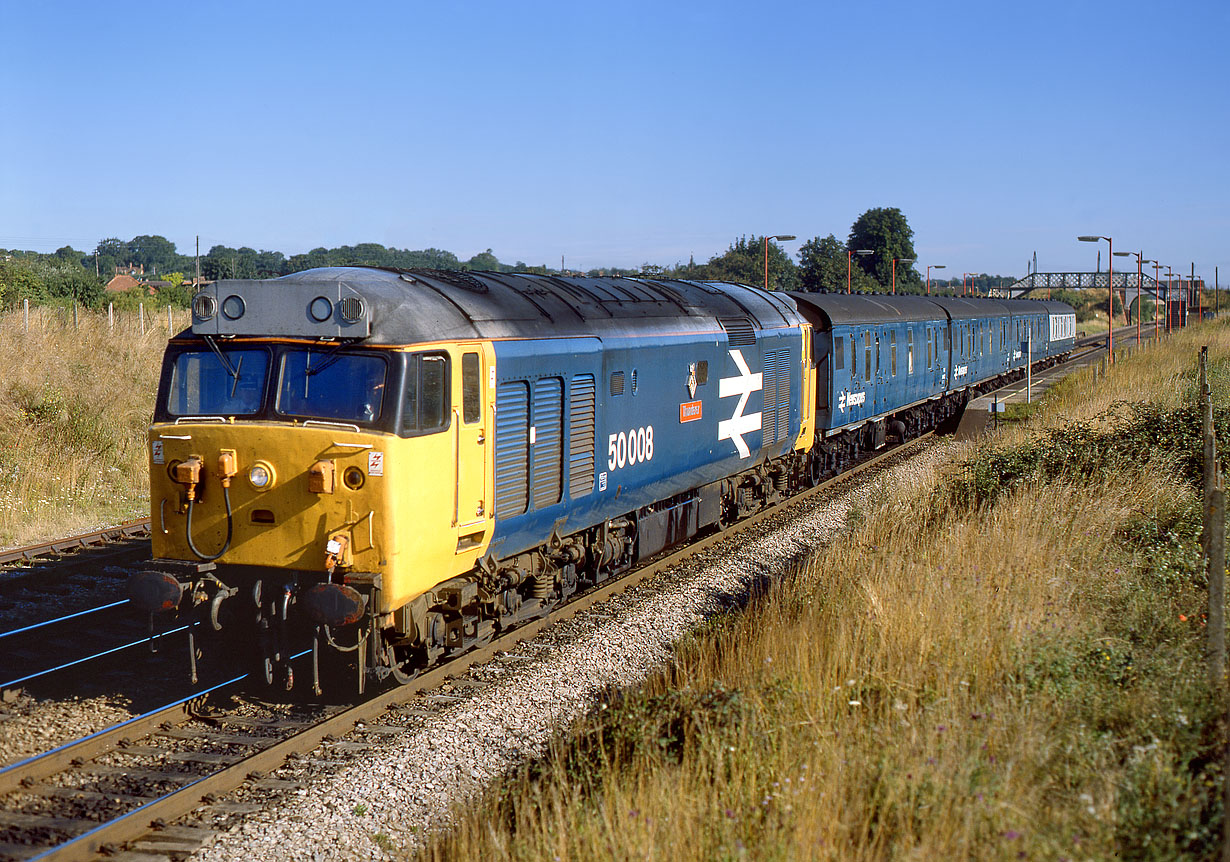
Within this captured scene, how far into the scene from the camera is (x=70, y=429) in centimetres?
1883

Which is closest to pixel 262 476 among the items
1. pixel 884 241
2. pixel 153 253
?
pixel 884 241

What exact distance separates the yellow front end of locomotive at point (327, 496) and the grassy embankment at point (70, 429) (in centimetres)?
757

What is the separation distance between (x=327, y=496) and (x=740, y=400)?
7.77 m

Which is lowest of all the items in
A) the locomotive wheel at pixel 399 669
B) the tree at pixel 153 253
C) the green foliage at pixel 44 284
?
the locomotive wheel at pixel 399 669

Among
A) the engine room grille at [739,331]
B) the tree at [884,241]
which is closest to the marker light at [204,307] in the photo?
the engine room grille at [739,331]


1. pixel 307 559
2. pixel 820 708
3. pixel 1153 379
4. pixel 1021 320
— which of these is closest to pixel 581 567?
pixel 307 559

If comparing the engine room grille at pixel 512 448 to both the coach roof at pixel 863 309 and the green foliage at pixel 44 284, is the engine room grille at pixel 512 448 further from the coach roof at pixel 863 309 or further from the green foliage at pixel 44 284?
the green foliage at pixel 44 284

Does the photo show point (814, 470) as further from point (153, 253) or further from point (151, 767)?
point (153, 253)

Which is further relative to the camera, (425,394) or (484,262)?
(484,262)

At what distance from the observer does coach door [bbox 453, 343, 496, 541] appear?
8711 millimetres

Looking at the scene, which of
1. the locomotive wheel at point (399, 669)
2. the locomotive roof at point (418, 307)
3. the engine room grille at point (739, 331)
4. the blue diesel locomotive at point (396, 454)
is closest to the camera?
the blue diesel locomotive at point (396, 454)

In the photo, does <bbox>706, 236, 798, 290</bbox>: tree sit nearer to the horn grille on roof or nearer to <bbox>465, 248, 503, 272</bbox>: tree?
<bbox>465, 248, 503, 272</bbox>: tree

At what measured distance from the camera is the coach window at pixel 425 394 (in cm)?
819

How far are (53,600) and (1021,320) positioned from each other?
3630 cm
